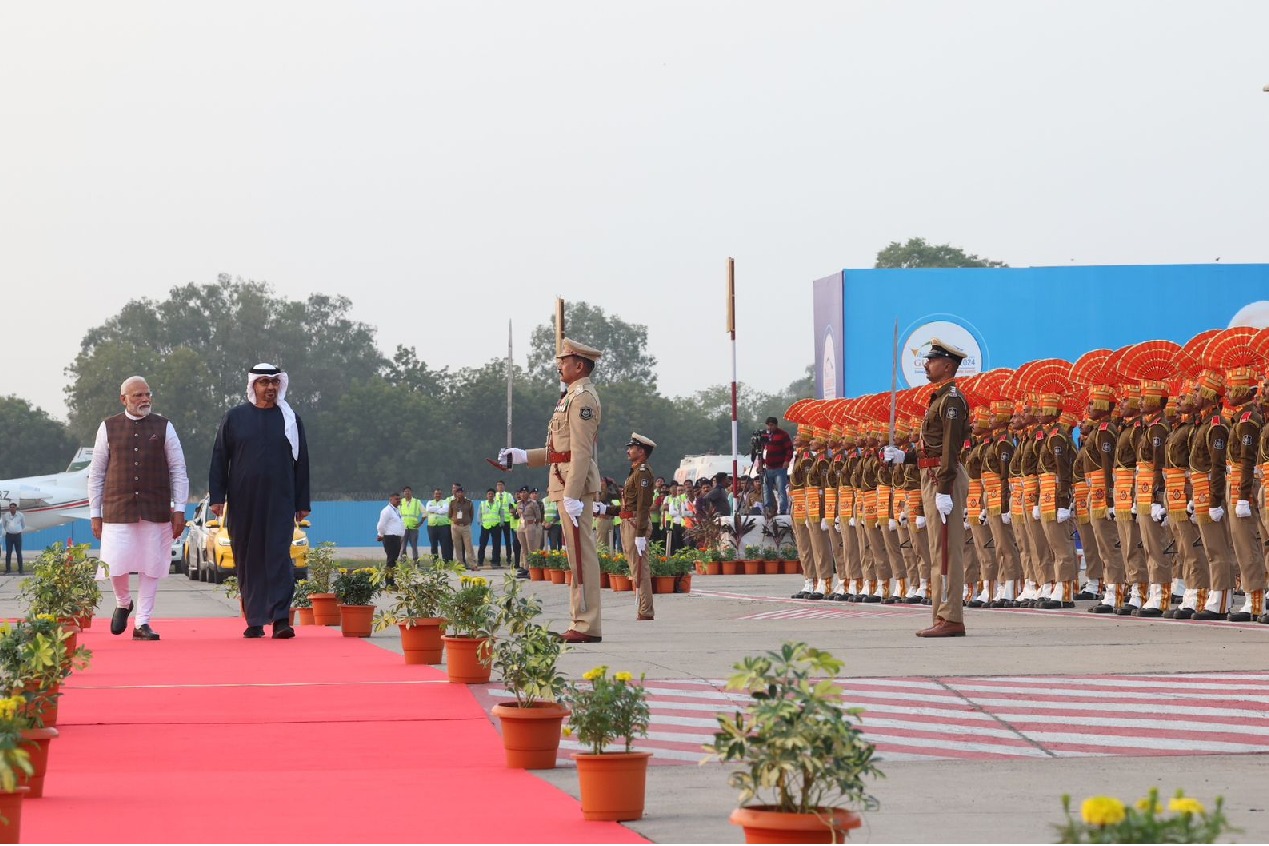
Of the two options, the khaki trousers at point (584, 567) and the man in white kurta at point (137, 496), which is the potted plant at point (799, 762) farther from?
the man in white kurta at point (137, 496)

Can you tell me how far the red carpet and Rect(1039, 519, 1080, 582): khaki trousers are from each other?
8.53 metres

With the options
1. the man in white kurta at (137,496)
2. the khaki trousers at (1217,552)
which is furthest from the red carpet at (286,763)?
the khaki trousers at (1217,552)

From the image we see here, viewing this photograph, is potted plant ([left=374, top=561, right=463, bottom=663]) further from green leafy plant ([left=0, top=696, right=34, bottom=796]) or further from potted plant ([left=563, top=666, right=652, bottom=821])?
green leafy plant ([left=0, top=696, right=34, bottom=796])

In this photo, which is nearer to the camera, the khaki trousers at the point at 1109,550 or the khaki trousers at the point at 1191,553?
the khaki trousers at the point at 1191,553

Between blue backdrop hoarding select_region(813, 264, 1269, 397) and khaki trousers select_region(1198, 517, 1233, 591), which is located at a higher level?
blue backdrop hoarding select_region(813, 264, 1269, 397)

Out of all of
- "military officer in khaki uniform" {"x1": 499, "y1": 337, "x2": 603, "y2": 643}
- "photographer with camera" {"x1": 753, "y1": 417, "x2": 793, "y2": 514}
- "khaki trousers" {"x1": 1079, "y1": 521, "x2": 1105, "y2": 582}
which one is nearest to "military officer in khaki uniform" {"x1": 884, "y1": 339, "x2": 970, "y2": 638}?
"military officer in khaki uniform" {"x1": 499, "y1": 337, "x2": 603, "y2": 643}

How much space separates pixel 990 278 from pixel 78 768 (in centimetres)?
→ 2667

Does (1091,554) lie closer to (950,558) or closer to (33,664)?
(950,558)

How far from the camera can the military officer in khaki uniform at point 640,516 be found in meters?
17.4

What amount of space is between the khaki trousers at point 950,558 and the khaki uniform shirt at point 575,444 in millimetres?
2669

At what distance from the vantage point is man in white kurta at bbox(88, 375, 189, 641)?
47.8ft

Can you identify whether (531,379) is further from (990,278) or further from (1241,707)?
(1241,707)

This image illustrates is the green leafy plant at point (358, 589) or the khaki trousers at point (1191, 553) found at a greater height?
the khaki trousers at point (1191, 553)

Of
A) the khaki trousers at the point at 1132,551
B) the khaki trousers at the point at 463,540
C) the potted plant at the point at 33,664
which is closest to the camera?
the potted plant at the point at 33,664
